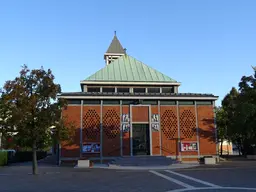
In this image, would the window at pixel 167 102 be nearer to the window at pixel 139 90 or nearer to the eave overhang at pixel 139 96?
the eave overhang at pixel 139 96

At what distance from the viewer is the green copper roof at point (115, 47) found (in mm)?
55719

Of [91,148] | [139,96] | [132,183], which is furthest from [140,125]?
[132,183]

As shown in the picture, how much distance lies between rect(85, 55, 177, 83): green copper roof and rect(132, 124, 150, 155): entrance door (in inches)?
313

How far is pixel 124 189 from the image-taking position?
11945 millimetres

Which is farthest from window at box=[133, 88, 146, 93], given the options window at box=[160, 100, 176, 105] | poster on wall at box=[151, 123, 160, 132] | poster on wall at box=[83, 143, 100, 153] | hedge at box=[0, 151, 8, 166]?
hedge at box=[0, 151, 8, 166]

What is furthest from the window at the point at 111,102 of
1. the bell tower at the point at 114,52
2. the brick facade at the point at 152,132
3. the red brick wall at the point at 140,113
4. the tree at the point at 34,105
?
the bell tower at the point at 114,52

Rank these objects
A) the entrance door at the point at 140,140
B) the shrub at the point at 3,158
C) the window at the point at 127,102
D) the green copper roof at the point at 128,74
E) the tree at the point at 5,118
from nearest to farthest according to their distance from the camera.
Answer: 1. the tree at the point at 5,118
2. the shrub at the point at 3,158
3. the entrance door at the point at 140,140
4. the window at the point at 127,102
5. the green copper roof at the point at 128,74

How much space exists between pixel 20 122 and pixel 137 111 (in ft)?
51.5

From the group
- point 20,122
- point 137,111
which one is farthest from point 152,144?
point 20,122

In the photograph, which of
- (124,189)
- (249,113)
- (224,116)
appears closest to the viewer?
(124,189)

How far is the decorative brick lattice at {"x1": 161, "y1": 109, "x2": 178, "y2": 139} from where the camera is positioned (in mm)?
31469

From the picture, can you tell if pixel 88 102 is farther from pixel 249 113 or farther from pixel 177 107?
pixel 249 113

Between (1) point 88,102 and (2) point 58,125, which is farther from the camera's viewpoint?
(1) point 88,102

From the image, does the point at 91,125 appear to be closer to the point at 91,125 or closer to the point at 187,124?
the point at 91,125
